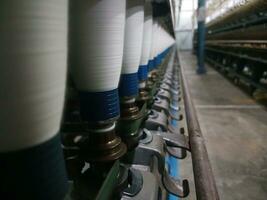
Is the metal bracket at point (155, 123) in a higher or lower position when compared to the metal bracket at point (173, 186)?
higher

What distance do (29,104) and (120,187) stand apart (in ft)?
1.34

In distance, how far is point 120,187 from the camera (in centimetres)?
58

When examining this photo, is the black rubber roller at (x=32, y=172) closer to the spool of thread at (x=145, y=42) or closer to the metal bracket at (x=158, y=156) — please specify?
the metal bracket at (x=158, y=156)

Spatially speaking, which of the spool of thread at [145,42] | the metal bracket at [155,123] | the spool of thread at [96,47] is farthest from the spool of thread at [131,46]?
the metal bracket at [155,123]

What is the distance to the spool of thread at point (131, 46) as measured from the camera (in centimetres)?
64

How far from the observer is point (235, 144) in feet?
5.63

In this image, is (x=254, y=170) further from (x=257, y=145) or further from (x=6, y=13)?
(x=6, y=13)

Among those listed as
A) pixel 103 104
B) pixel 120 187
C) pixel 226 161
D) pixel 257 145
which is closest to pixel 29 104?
pixel 103 104

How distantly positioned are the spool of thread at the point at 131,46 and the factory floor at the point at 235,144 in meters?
0.75

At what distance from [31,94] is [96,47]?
0.64ft

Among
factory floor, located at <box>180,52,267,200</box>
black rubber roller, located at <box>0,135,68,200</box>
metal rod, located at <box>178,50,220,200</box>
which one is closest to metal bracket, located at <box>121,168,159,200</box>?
metal rod, located at <box>178,50,220,200</box>

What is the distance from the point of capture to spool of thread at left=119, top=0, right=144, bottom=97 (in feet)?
2.09

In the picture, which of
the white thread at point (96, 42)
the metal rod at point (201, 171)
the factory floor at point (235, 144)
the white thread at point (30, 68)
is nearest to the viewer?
the white thread at point (30, 68)

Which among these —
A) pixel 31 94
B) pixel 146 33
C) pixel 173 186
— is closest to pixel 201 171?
pixel 173 186
